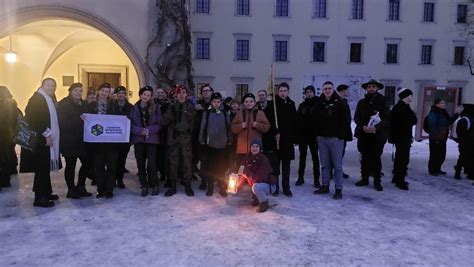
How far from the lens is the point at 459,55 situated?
29.8 meters

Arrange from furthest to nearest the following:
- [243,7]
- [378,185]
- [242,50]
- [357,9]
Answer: [357,9]
[242,50]
[243,7]
[378,185]

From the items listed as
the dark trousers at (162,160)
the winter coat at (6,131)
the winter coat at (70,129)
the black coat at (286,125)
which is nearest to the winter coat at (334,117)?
the black coat at (286,125)

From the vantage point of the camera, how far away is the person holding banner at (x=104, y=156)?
5.95 metres

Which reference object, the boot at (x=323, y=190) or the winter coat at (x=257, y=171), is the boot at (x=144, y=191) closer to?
the winter coat at (x=257, y=171)

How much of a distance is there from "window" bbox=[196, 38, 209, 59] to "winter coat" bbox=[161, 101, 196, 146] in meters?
21.4

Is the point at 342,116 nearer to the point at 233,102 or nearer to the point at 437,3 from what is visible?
the point at 233,102

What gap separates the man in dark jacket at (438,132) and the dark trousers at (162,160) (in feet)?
18.5

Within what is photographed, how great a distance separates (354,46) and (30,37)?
21230 mm

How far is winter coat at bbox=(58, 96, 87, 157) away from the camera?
575 centimetres

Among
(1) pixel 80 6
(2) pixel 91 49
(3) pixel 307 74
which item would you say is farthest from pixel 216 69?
(1) pixel 80 6

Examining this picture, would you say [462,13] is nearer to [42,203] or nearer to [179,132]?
[179,132]

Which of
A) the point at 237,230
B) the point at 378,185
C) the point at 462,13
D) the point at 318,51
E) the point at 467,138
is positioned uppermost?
the point at 462,13

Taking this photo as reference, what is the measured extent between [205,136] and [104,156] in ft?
5.18

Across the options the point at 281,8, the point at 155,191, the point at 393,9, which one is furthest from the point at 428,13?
the point at 155,191
